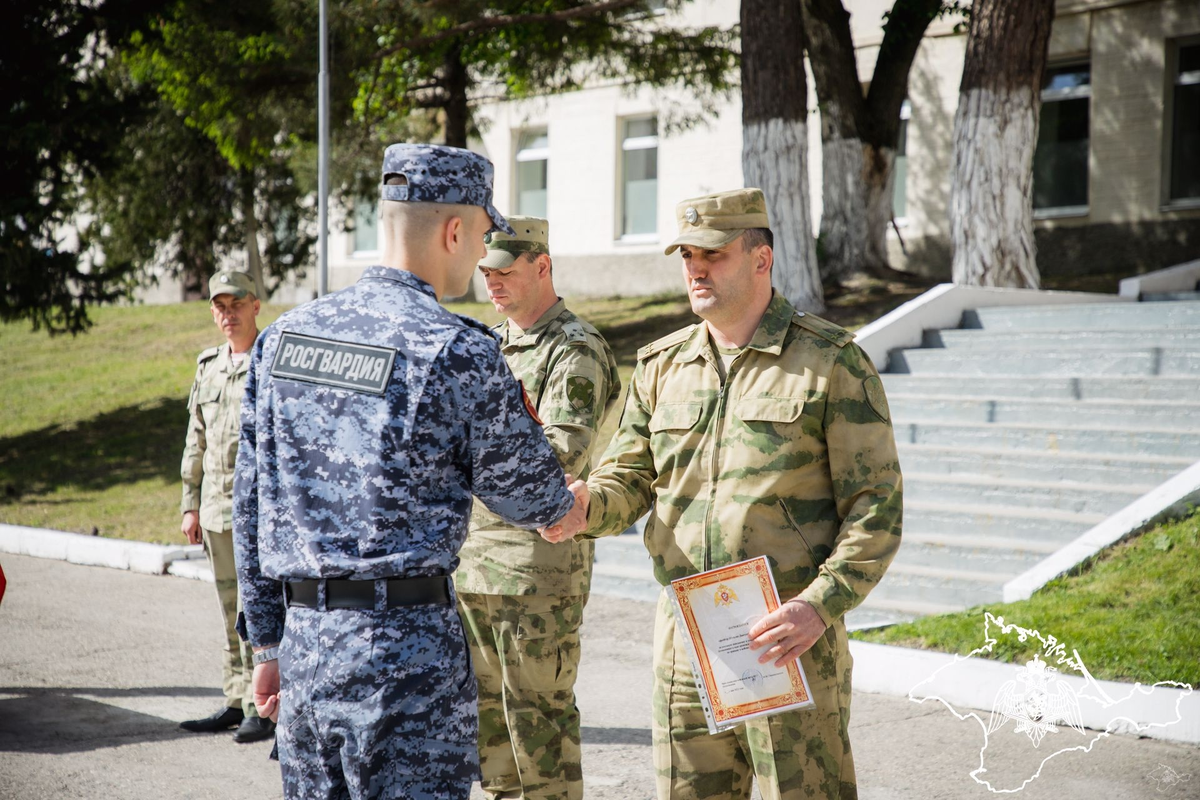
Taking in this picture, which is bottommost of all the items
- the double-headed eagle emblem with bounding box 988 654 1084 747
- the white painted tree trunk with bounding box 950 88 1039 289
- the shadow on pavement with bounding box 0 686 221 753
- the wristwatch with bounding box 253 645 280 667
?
the shadow on pavement with bounding box 0 686 221 753

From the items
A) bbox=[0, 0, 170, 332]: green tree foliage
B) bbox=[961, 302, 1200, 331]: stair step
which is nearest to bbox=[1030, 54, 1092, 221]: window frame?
bbox=[961, 302, 1200, 331]: stair step

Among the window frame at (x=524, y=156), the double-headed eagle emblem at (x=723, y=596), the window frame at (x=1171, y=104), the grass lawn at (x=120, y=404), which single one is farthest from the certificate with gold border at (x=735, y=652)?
the window frame at (x=524, y=156)

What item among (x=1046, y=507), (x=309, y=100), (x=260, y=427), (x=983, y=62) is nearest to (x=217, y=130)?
(x=309, y=100)

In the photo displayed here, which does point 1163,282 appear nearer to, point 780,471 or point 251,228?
point 780,471

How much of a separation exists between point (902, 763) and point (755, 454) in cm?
244

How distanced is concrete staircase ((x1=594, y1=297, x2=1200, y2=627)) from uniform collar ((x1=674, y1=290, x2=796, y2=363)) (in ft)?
12.9

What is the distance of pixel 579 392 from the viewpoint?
13.6ft

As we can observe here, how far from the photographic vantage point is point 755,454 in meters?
3.20

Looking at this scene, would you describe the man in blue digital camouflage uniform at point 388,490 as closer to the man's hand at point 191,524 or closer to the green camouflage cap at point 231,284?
the green camouflage cap at point 231,284

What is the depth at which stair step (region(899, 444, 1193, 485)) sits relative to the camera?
7.81 meters

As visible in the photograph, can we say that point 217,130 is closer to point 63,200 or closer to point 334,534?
point 63,200

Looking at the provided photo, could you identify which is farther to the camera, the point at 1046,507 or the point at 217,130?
the point at 217,130

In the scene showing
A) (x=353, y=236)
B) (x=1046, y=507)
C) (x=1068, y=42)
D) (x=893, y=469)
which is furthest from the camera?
(x=353, y=236)

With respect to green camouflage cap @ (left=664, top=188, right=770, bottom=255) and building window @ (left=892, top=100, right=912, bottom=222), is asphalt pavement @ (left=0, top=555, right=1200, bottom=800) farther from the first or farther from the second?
Result: building window @ (left=892, top=100, right=912, bottom=222)
